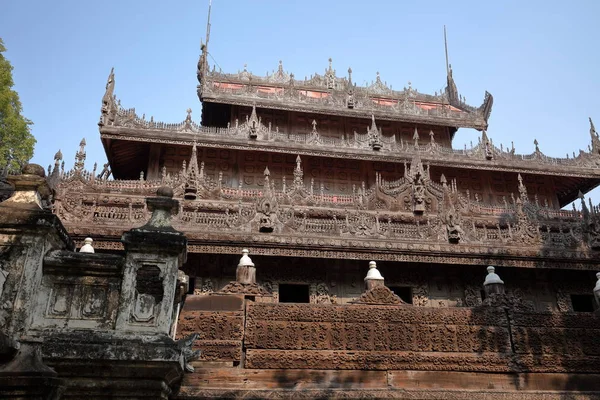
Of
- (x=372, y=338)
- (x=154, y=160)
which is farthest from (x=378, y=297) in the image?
(x=154, y=160)

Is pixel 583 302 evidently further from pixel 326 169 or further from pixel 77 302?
pixel 77 302

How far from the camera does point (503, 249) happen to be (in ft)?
45.8

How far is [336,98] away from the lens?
22453 millimetres

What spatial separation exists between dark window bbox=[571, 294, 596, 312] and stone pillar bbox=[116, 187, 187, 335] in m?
14.2

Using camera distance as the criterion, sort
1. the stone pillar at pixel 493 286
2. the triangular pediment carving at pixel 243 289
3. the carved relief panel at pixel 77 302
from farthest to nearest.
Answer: the stone pillar at pixel 493 286 → the triangular pediment carving at pixel 243 289 → the carved relief panel at pixel 77 302

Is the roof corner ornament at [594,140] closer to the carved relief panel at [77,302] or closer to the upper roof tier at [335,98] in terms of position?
the upper roof tier at [335,98]

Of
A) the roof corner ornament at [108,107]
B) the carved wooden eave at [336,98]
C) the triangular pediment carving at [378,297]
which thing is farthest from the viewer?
the carved wooden eave at [336,98]

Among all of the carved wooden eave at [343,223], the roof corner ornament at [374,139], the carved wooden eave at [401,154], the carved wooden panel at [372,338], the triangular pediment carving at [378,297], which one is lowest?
the carved wooden panel at [372,338]

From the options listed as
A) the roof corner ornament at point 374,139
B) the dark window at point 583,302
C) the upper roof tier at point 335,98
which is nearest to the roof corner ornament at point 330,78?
the upper roof tier at point 335,98

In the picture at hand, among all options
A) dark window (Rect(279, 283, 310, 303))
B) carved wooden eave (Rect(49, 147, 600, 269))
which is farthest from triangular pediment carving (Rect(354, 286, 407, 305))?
dark window (Rect(279, 283, 310, 303))

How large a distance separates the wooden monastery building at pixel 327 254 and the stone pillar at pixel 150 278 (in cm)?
2

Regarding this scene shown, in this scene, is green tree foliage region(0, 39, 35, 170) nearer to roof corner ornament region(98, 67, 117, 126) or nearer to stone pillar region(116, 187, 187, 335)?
roof corner ornament region(98, 67, 117, 126)

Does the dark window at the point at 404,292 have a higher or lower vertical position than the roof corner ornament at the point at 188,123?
lower

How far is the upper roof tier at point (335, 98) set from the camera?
2170 cm
